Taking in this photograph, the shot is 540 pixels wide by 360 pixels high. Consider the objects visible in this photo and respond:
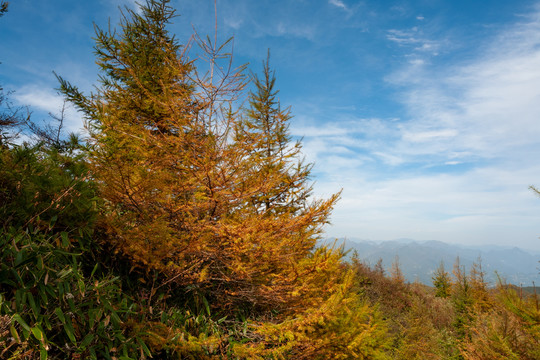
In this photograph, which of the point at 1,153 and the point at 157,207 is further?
the point at 157,207

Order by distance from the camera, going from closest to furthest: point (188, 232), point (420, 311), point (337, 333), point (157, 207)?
point (157, 207) → point (188, 232) → point (337, 333) → point (420, 311)

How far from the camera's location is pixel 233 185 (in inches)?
158

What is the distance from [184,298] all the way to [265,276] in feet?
4.63

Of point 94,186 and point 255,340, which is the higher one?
point 94,186

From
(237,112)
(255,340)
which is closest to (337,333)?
(255,340)

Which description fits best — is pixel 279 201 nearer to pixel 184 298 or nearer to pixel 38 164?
pixel 184 298

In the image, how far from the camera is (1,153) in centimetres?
252

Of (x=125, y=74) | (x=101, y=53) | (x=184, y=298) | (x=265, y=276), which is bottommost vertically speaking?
(x=184, y=298)

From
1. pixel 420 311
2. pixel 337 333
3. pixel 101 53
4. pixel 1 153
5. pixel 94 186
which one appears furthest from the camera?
pixel 420 311

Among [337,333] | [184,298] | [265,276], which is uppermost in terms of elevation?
[265,276]

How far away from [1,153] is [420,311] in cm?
1657

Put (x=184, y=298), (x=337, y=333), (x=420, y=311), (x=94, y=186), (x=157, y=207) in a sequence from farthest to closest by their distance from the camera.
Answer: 1. (x=420, y=311)
2. (x=337, y=333)
3. (x=184, y=298)
4. (x=157, y=207)
5. (x=94, y=186)

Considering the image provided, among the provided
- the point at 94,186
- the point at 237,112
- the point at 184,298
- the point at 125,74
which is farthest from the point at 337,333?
the point at 125,74

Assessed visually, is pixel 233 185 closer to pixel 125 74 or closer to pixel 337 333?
pixel 337 333
